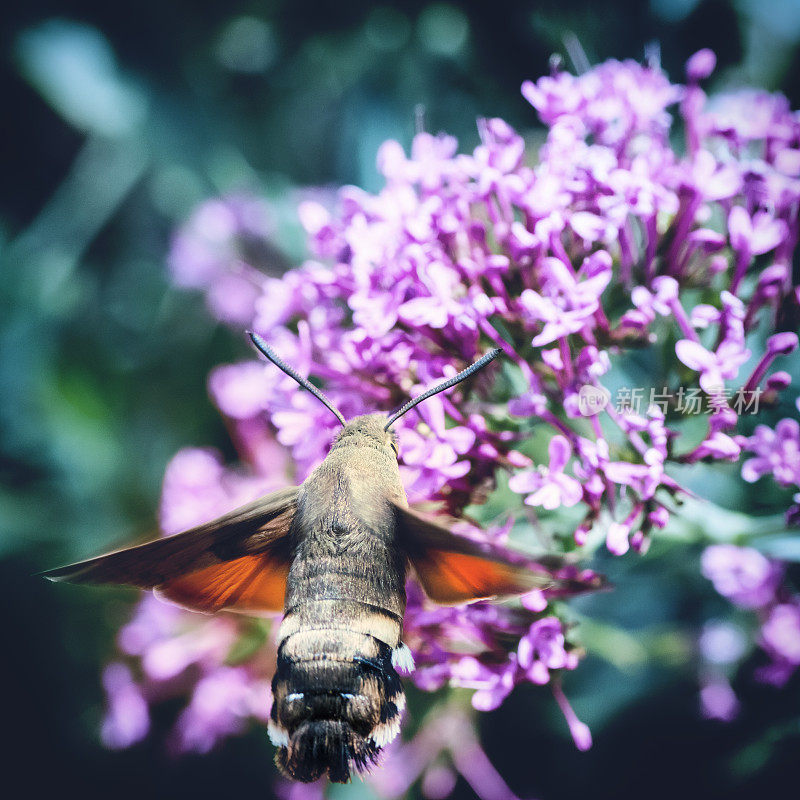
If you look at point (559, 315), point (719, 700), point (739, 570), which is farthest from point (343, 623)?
point (719, 700)

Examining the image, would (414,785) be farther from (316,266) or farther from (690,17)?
(690,17)

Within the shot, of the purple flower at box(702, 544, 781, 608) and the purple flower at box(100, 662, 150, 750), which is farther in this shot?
the purple flower at box(100, 662, 150, 750)

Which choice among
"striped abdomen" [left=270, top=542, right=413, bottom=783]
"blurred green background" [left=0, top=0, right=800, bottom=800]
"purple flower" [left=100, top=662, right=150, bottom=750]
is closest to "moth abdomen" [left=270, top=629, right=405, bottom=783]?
"striped abdomen" [left=270, top=542, right=413, bottom=783]

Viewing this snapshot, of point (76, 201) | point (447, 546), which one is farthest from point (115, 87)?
point (447, 546)

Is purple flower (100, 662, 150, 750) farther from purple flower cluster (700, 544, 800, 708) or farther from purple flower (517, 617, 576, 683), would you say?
purple flower cluster (700, 544, 800, 708)

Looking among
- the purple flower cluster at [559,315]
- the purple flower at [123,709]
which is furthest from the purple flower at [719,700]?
the purple flower at [123,709]

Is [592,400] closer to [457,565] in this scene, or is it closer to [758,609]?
[457,565]
